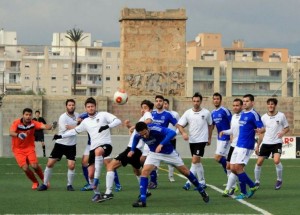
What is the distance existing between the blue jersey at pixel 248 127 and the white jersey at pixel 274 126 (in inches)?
136

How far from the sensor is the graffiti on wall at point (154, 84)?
5619 cm

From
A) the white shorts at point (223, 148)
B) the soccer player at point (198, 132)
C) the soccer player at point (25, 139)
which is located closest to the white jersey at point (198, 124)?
the soccer player at point (198, 132)

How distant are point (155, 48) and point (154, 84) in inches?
82.5

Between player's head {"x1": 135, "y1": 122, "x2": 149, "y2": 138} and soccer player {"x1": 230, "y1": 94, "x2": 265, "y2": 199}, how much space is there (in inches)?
106

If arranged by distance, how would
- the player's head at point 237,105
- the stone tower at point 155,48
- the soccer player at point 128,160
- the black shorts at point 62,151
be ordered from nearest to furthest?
1. the soccer player at point 128,160
2. the player's head at point 237,105
3. the black shorts at point 62,151
4. the stone tower at point 155,48

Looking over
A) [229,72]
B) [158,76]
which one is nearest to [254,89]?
[229,72]

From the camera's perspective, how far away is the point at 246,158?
61.8 feet

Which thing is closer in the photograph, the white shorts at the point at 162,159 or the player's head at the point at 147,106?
the white shorts at the point at 162,159

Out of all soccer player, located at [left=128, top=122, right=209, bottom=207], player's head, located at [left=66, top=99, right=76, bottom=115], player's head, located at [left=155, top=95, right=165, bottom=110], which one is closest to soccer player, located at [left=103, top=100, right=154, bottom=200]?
player's head, located at [left=155, top=95, right=165, bottom=110]

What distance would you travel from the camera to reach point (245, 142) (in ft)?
62.1

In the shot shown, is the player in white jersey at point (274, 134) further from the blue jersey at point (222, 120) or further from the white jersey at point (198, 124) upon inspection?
the white jersey at point (198, 124)

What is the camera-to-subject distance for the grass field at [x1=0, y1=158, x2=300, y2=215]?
653 inches

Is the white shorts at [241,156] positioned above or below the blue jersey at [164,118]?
below

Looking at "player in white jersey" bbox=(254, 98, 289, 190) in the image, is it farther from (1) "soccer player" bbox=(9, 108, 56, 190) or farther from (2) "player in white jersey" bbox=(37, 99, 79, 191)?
(1) "soccer player" bbox=(9, 108, 56, 190)
